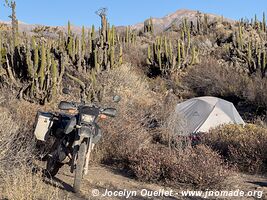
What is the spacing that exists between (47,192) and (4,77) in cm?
860

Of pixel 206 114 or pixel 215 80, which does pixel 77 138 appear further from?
pixel 215 80

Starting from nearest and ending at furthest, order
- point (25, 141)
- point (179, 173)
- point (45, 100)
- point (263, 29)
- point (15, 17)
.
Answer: point (179, 173)
point (25, 141)
point (45, 100)
point (15, 17)
point (263, 29)

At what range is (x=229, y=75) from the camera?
752 inches

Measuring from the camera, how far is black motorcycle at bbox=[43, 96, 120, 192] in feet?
18.5

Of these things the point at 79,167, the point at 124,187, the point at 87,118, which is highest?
the point at 87,118

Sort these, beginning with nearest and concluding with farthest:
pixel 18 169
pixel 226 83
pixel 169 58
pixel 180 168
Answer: pixel 18 169, pixel 180 168, pixel 226 83, pixel 169 58

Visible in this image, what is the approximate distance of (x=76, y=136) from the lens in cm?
576

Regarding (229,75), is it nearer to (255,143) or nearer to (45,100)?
(45,100)

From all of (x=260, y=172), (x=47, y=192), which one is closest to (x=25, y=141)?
(x=47, y=192)

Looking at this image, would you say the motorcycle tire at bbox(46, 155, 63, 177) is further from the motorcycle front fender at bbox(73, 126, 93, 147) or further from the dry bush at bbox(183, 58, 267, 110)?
the dry bush at bbox(183, 58, 267, 110)

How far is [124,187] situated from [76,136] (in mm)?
1053

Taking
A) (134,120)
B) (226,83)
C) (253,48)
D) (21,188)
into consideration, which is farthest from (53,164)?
(253,48)

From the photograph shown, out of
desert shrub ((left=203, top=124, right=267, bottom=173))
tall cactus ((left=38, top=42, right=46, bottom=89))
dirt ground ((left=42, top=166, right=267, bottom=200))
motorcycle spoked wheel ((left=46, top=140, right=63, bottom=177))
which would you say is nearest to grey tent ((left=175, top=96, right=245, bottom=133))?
desert shrub ((left=203, top=124, right=267, bottom=173))

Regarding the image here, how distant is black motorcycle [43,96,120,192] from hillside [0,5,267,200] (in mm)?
266
